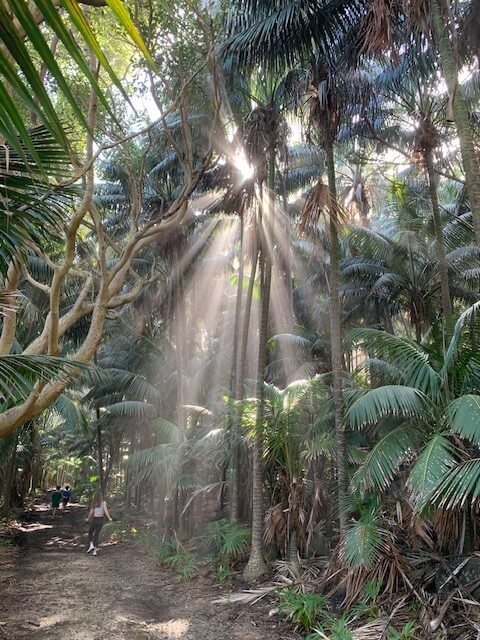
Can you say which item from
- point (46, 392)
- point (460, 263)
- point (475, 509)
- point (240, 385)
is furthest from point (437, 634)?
point (460, 263)

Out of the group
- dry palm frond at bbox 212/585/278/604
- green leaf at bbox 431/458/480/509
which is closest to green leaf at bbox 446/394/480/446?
green leaf at bbox 431/458/480/509

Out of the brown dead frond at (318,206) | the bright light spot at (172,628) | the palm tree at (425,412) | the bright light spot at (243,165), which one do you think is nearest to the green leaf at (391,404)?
the palm tree at (425,412)

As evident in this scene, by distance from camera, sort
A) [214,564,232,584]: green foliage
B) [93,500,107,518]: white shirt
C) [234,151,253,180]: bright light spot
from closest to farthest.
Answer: [214,564,232,584]: green foliage < [234,151,253,180]: bright light spot < [93,500,107,518]: white shirt

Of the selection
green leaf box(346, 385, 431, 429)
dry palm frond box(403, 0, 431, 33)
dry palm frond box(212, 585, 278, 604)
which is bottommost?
dry palm frond box(212, 585, 278, 604)

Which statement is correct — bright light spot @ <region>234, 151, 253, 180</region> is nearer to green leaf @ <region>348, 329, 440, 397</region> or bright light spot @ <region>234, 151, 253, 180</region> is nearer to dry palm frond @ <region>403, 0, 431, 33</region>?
dry palm frond @ <region>403, 0, 431, 33</region>

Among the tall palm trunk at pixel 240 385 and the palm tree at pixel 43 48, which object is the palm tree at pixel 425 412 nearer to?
the tall palm trunk at pixel 240 385

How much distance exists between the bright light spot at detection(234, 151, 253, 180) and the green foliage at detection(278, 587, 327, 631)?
8166 mm

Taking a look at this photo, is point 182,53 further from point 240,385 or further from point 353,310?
point 353,310

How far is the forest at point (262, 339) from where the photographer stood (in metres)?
6.25

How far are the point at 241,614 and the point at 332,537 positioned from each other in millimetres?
2505

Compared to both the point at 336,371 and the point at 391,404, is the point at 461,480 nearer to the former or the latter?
the point at 391,404

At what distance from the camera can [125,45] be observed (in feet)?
28.5

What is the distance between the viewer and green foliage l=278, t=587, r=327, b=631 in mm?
7336

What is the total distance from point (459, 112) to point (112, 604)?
32.4ft
